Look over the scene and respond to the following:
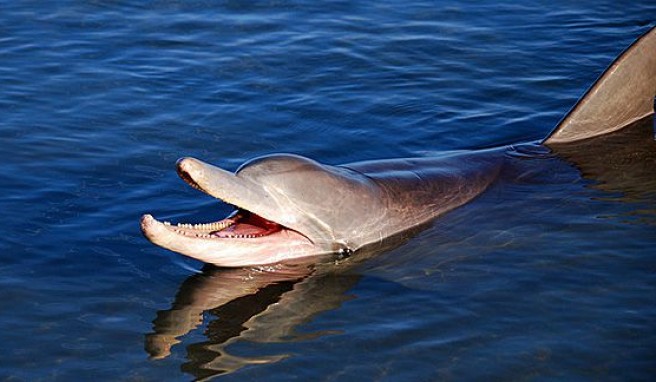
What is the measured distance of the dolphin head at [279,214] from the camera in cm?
796

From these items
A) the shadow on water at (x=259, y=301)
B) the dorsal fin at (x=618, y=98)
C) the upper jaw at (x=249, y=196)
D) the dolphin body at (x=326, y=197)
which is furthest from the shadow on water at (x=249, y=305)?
the dorsal fin at (x=618, y=98)

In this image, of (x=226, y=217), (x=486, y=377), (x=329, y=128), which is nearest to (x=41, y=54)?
(x=329, y=128)

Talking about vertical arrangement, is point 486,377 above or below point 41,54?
below

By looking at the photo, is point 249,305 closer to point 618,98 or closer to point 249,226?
point 249,226

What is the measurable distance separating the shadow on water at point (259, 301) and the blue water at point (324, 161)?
2 centimetres

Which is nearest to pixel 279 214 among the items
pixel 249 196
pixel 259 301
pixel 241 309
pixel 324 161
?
pixel 249 196

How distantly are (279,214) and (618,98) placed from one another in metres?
3.36

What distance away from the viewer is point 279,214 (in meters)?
8.29

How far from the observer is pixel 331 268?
27.6 ft

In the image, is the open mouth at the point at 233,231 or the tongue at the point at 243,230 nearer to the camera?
the open mouth at the point at 233,231

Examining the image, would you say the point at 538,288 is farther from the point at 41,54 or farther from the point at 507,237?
the point at 41,54

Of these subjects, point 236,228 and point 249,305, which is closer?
point 249,305

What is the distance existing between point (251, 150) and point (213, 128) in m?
0.68

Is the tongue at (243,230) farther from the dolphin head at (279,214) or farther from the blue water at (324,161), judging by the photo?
the blue water at (324,161)
